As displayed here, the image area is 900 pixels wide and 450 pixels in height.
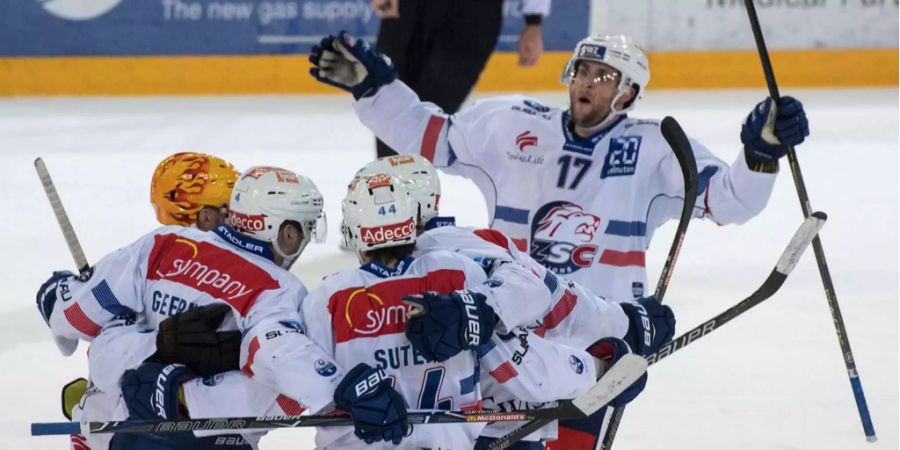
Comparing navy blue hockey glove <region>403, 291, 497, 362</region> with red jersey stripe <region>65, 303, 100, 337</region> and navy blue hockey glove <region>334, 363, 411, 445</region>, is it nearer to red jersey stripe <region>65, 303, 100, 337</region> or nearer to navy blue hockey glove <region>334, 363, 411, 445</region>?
navy blue hockey glove <region>334, 363, 411, 445</region>

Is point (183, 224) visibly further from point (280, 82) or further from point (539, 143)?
point (280, 82)

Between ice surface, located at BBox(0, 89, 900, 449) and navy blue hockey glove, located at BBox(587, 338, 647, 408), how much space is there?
33.1 inches

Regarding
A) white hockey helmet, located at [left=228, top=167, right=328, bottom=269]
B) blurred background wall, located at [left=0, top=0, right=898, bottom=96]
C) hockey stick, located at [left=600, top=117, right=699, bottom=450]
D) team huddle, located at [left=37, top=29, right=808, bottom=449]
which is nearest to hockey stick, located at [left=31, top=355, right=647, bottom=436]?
team huddle, located at [left=37, top=29, right=808, bottom=449]

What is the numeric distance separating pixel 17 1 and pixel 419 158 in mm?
6988

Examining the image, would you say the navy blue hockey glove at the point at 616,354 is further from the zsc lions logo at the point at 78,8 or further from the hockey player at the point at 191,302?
the zsc lions logo at the point at 78,8

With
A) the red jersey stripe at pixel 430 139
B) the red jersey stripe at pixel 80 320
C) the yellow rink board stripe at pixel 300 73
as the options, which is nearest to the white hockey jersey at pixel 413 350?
the red jersey stripe at pixel 80 320

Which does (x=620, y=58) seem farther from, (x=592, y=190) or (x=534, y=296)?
(x=534, y=296)

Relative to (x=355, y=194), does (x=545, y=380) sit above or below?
below

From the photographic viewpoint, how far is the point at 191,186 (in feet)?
9.96

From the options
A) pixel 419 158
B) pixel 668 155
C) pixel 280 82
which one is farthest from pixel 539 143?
pixel 280 82

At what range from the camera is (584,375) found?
278cm

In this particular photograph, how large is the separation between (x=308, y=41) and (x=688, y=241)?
395 cm

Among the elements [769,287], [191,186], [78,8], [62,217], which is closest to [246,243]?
[191,186]

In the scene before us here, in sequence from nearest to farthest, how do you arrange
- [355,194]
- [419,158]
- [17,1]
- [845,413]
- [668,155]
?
[355,194], [419,158], [668,155], [845,413], [17,1]
